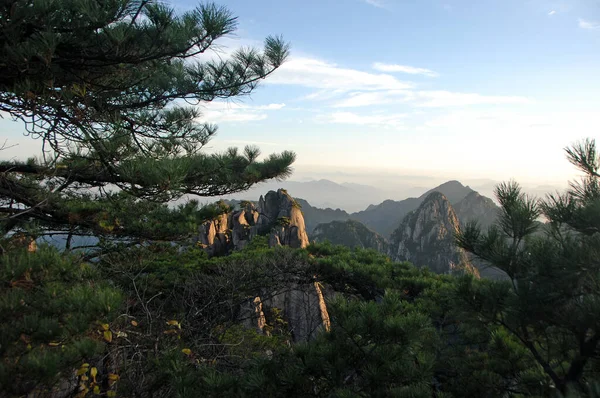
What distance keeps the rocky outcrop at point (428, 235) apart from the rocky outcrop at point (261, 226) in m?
37.9

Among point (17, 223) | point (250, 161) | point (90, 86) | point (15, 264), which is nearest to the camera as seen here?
point (15, 264)

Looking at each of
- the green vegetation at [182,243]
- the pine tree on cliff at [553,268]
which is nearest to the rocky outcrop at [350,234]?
the green vegetation at [182,243]

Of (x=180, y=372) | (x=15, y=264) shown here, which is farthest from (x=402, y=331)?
(x=15, y=264)

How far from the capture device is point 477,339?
3104 millimetres

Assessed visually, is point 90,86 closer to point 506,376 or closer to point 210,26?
point 210,26

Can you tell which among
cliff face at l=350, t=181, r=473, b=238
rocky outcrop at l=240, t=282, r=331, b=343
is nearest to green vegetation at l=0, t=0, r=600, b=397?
rocky outcrop at l=240, t=282, r=331, b=343

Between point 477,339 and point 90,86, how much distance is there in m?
4.38

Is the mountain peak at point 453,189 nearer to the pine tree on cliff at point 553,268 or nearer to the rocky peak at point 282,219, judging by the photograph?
the rocky peak at point 282,219

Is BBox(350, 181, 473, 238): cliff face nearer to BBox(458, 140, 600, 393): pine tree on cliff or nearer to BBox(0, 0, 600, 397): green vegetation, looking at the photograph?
BBox(0, 0, 600, 397): green vegetation

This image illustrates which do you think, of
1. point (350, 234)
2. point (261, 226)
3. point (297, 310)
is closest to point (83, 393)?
point (297, 310)

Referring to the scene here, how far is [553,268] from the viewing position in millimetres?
1940

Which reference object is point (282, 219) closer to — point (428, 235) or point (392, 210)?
point (428, 235)

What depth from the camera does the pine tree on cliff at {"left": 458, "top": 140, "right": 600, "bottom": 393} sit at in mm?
1839

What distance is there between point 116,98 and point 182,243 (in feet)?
7.56
